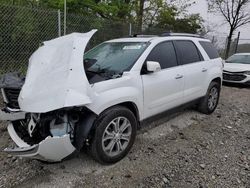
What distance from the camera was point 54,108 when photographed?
2703 mm

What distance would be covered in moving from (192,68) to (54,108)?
309 centimetres

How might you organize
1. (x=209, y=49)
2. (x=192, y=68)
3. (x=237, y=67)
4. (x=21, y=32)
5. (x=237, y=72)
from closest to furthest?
(x=192, y=68), (x=209, y=49), (x=21, y=32), (x=237, y=72), (x=237, y=67)

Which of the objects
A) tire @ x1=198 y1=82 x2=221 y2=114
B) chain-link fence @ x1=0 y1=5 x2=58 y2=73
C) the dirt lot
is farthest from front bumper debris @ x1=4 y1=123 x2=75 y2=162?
chain-link fence @ x1=0 y1=5 x2=58 y2=73

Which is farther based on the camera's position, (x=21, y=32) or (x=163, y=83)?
(x=21, y=32)

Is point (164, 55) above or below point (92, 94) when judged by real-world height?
above

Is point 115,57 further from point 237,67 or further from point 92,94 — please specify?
point 237,67

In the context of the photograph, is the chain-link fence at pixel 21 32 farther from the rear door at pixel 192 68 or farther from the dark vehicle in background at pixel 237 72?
the dark vehicle in background at pixel 237 72

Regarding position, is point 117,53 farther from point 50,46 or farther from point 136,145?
point 136,145

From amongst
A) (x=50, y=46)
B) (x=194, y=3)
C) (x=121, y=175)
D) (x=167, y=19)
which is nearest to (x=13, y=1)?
(x=50, y=46)

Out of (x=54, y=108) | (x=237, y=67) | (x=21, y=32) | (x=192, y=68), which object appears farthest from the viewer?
(x=237, y=67)

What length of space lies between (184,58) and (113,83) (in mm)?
1980

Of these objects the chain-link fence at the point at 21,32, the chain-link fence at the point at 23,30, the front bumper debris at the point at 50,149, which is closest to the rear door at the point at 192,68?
the front bumper debris at the point at 50,149

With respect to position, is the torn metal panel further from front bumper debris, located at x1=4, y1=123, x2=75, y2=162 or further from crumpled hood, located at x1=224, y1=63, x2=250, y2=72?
crumpled hood, located at x1=224, y1=63, x2=250, y2=72

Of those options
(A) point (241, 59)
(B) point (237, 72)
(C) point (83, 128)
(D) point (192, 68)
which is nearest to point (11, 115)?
(C) point (83, 128)
